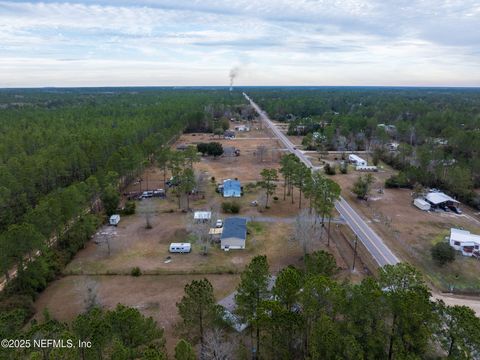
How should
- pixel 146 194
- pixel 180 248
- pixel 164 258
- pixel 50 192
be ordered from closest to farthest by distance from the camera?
1. pixel 164 258
2. pixel 180 248
3. pixel 50 192
4. pixel 146 194

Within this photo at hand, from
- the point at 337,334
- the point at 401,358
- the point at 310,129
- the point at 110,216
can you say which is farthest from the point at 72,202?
the point at 310,129

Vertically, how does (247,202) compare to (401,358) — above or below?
below

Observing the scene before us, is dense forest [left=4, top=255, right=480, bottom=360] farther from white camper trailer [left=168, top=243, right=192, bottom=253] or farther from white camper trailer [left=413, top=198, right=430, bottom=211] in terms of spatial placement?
white camper trailer [left=413, top=198, right=430, bottom=211]

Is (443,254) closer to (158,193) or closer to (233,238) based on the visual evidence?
(233,238)

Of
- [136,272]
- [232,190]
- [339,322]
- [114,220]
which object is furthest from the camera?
[232,190]

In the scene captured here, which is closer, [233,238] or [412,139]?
[233,238]

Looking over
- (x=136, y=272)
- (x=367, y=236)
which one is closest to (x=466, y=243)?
(x=367, y=236)

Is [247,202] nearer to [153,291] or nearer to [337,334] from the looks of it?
[153,291]

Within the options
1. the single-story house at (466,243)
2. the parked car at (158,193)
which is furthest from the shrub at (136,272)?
the single-story house at (466,243)
